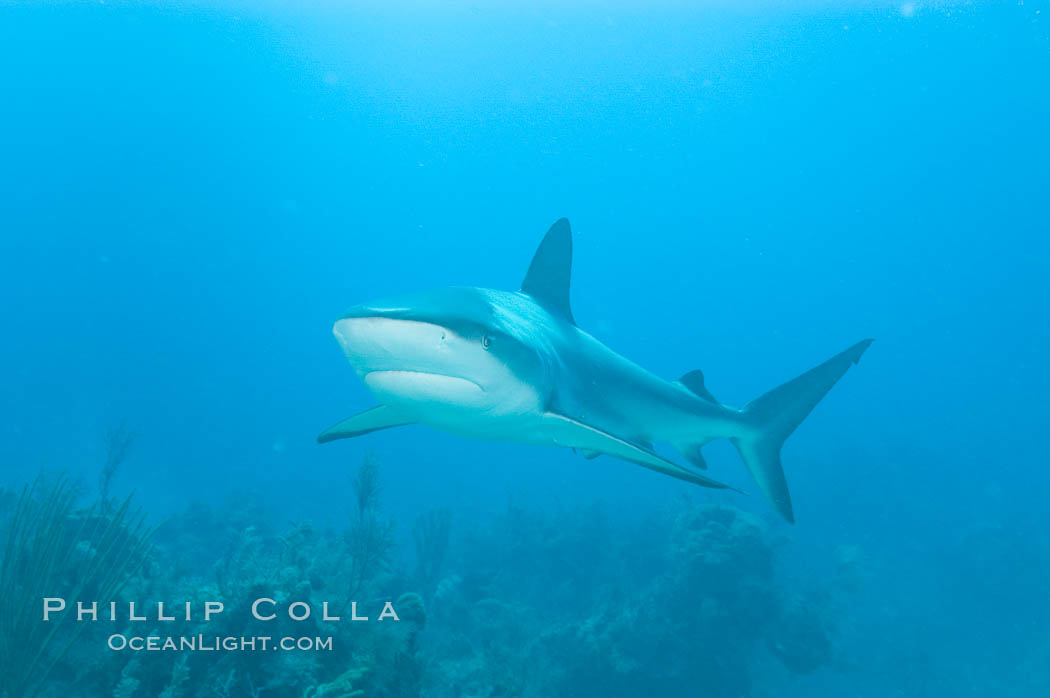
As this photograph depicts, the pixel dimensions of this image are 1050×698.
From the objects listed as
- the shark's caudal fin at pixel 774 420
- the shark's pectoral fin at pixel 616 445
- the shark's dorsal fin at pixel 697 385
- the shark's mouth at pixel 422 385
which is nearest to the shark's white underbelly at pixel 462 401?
the shark's mouth at pixel 422 385

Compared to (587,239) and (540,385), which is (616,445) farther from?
(587,239)

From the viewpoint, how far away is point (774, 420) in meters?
5.36

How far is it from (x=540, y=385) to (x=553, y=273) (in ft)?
7.77

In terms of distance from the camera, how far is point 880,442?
1368 inches

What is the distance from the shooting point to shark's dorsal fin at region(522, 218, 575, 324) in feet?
17.5

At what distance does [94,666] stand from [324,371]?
526ft

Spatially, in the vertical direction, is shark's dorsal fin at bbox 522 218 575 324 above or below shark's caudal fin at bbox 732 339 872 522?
above

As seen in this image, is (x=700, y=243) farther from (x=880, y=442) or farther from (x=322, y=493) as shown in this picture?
(x=322, y=493)

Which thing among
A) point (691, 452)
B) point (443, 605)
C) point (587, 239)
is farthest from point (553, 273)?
point (587, 239)

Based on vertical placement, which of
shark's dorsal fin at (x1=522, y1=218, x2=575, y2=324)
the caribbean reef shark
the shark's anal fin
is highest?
shark's dorsal fin at (x1=522, y1=218, x2=575, y2=324)

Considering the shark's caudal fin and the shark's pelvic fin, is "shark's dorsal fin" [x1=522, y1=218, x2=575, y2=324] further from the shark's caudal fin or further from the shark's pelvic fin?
the shark's caudal fin

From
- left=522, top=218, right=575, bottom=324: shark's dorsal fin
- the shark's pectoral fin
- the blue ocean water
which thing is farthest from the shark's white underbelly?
the blue ocean water

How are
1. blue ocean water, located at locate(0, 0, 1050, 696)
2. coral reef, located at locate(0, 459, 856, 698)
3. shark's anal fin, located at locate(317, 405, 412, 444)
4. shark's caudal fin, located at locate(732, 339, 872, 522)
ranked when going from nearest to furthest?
coral reef, located at locate(0, 459, 856, 698) → shark's anal fin, located at locate(317, 405, 412, 444) → shark's caudal fin, located at locate(732, 339, 872, 522) → blue ocean water, located at locate(0, 0, 1050, 696)

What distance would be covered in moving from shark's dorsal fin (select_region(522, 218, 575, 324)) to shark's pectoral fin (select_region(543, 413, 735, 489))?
72.7 inches
